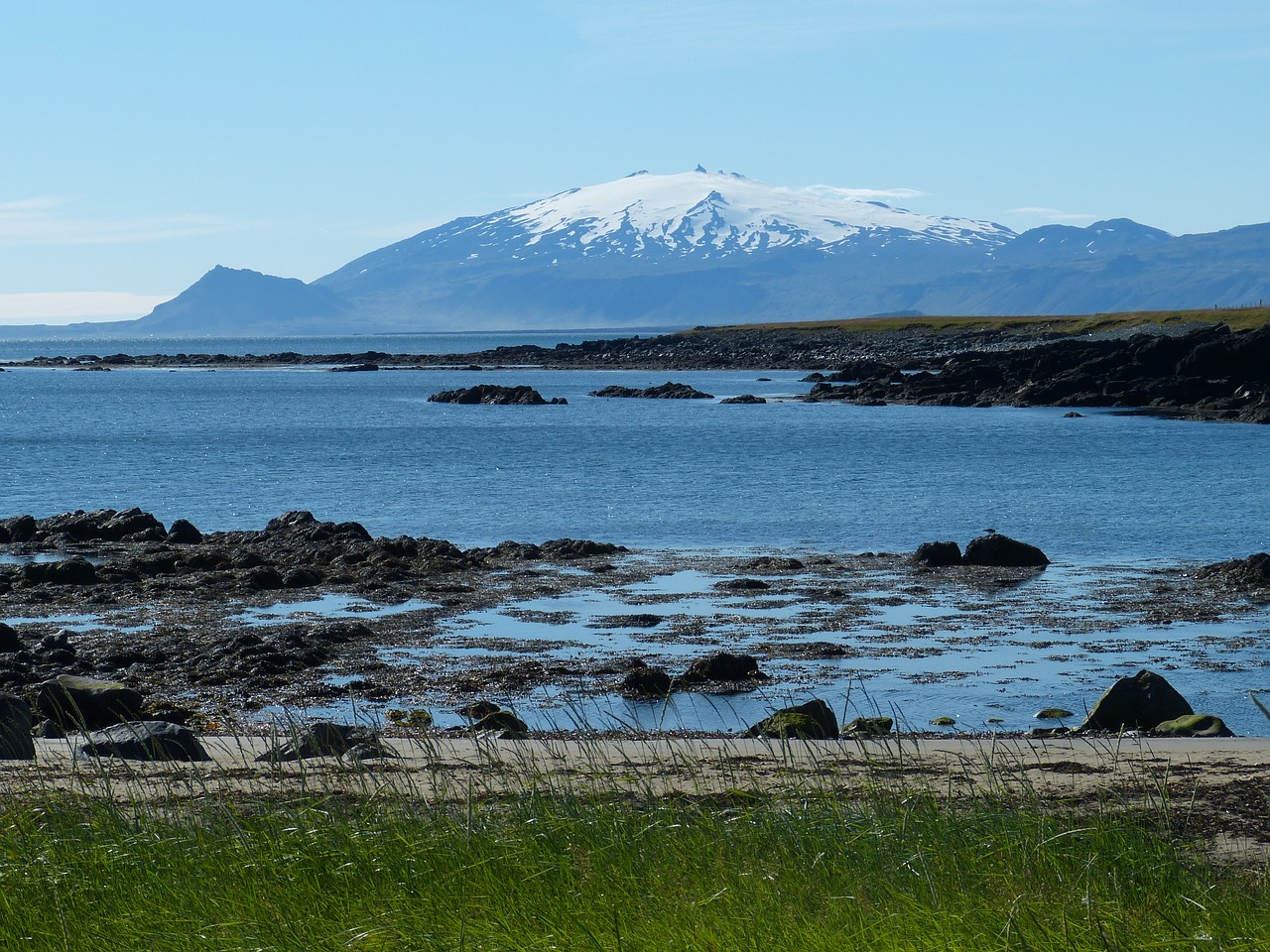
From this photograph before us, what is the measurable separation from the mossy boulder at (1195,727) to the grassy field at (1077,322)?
97292 mm

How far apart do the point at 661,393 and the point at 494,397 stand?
13.3m

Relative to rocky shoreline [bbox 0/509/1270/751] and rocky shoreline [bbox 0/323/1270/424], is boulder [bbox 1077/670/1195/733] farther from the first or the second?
rocky shoreline [bbox 0/323/1270/424]

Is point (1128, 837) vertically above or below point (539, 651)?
above

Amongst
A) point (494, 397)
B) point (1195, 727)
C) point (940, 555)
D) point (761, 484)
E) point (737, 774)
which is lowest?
point (761, 484)

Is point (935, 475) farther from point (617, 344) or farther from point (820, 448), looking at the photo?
point (617, 344)

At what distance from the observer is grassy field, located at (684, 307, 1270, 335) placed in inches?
4732

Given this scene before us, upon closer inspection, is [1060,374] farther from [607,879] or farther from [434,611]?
[607,879]

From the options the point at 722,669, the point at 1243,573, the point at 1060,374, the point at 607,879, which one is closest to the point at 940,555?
the point at 1243,573

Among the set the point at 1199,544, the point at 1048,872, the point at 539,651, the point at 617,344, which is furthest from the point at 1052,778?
the point at 617,344

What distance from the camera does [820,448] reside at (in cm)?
6438

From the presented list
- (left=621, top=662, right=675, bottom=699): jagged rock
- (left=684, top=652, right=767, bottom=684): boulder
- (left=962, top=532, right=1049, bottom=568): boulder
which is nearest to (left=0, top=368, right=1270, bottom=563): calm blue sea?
(left=962, top=532, right=1049, bottom=568): boulder

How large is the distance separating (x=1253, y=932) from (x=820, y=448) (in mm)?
58392

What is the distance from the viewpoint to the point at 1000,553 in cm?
2881

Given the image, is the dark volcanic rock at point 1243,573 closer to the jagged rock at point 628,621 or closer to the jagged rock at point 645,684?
the jagged rock at point 628,621
